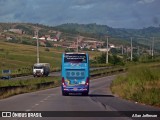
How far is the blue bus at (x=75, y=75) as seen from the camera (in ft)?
137

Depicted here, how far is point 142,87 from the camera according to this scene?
127ft

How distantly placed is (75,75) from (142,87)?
6.15 meters

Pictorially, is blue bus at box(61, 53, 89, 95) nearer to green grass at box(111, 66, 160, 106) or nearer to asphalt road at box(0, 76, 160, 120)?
green grass at box(111, 66, 160, 106)

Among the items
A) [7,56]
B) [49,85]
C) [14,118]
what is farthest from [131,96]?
[7,56]

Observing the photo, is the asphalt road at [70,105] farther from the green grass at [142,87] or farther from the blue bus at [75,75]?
the blue bus at [75,75]

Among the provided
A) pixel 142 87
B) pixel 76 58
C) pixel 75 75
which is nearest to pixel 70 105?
pixel 142 87

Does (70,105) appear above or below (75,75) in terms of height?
below

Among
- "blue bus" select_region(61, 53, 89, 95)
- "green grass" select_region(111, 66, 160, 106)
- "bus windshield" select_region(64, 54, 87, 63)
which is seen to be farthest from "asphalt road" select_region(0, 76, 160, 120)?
"bus windshield" select_region(64, 54, 87, 63)

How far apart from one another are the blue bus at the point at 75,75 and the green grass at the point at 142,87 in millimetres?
3457

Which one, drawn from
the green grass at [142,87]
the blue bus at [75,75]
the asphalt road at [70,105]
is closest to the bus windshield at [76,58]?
the blue bus at [75,75]

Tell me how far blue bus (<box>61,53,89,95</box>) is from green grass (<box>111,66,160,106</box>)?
3457 millimetres

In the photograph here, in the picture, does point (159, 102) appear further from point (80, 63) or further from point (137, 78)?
point (137, 78)

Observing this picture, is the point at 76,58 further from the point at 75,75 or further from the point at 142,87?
the point at 142,87

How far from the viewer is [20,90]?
48000 millimetres
